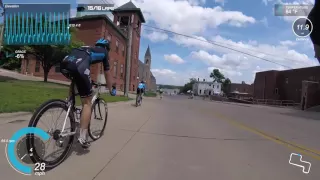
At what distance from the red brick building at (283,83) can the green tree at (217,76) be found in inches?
3667

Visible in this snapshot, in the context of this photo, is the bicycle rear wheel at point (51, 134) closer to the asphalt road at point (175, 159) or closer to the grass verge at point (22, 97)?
the asphalt road at point (175, 159)

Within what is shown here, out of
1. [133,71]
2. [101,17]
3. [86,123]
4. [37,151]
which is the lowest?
[37,151]

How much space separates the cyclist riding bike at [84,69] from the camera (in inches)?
164

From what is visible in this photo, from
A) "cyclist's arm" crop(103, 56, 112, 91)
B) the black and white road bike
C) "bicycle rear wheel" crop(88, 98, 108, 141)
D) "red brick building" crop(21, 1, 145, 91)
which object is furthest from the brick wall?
the black and white road bike

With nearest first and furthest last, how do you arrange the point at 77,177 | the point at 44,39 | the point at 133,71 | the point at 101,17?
the point at 77,177 → the point at 44,39 → the point at 101,17 → the point at 133,71

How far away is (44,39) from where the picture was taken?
86.8 ft

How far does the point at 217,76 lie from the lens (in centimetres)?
16250

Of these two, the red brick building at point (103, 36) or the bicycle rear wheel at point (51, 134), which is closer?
the bicycle rear wheel at point (51, 134)

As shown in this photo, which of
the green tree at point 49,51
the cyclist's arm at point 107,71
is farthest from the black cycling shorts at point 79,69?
the green tree at point 49,51

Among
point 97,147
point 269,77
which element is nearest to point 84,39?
point 97,147

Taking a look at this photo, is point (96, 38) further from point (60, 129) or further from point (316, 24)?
point (316, 24)

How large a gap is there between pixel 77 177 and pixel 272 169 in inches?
124

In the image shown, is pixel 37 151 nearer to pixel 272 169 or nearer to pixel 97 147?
pixel 97 147
